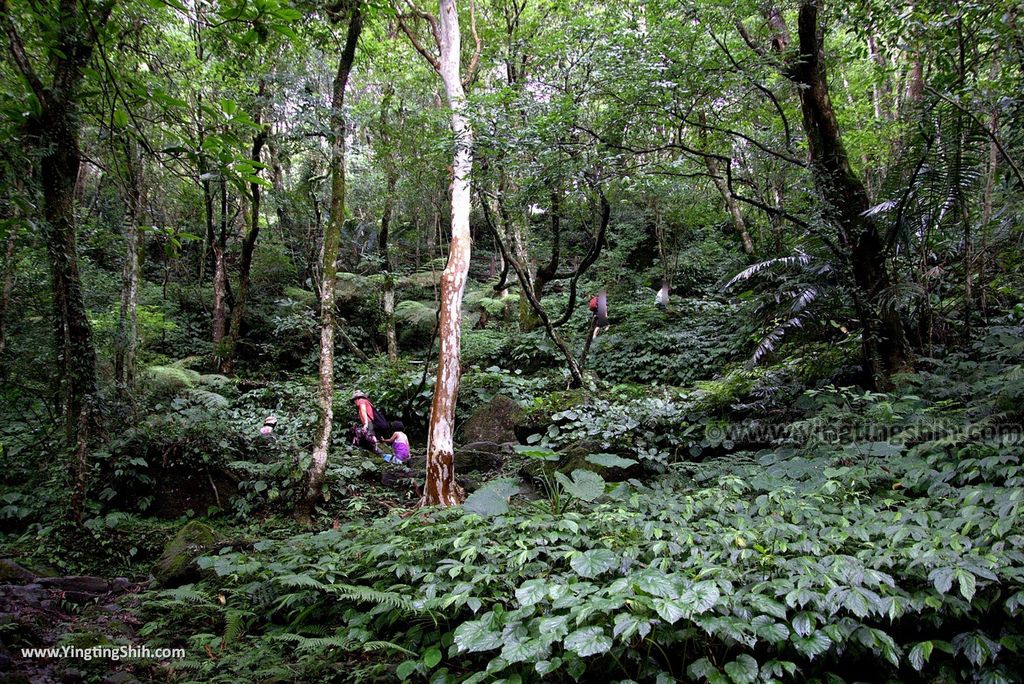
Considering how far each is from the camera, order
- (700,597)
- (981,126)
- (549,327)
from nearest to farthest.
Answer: (700,597) < (981,126) < (549,327)

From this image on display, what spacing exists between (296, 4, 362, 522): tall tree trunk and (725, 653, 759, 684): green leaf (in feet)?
18.4

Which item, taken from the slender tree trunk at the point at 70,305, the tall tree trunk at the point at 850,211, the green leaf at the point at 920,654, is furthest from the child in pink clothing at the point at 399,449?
the green leaf at the point at 920,654

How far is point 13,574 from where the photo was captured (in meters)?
4.51

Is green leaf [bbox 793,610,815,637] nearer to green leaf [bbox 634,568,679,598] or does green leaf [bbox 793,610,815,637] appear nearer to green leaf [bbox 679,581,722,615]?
green leaf [bbox 679,581,722,615]

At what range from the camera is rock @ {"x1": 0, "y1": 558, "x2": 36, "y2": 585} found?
4.43 meters

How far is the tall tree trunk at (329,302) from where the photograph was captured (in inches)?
276

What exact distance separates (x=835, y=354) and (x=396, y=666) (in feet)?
21.1

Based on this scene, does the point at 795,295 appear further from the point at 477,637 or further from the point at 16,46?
the point at 16,46

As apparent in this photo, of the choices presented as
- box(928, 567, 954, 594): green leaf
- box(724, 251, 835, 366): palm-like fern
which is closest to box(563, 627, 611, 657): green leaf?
box(928, 567, 954, 594): green leaf

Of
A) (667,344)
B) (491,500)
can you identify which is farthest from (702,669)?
(667,344)

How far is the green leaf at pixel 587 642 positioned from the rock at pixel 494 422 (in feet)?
20.7

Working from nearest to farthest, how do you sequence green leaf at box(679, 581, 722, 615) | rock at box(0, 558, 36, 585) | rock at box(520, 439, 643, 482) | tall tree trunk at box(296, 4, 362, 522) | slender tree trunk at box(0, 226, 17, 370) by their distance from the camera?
green leaf at box(679, 581, 722, 615) < rock at box(0, 558, 36, 585) < slender tree trunk at box(0, 226, 17, 370) < rock at box(520, 439, 643, 482) < tall tree trunk at box(296, 4, 362, 522)

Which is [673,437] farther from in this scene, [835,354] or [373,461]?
[373,461]

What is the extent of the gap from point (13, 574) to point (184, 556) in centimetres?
125
